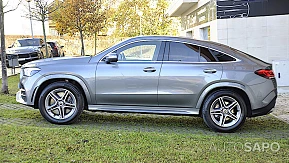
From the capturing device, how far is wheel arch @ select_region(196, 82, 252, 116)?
5.25 m

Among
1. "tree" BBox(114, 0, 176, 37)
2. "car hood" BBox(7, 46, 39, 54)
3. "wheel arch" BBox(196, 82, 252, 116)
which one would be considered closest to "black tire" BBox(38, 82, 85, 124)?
"wheel arch" BBox(196, 82, 252, 116)

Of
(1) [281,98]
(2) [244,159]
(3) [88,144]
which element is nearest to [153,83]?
(3) [88,144]

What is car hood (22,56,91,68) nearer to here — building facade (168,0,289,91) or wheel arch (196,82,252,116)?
wheel arch (196,82,252,116)

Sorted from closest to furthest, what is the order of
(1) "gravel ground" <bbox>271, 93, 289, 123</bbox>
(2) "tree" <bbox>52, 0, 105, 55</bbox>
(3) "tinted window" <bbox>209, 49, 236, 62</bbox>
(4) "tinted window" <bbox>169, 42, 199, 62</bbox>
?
1. (3) "tinted window" <bbox>209, 49, 236, 62</bbox>
2. (4) "tinted window" <bbox>169, 42, 199, 62</bbox>
3. (1) "gravel ground" <bbox>271, 93, 289, 123</bbox>
4. (2) "tree" <bbox>52, 0, 105, 55</bbox>

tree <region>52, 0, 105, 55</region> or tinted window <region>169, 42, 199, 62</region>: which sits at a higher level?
tree <region>52, 0, 105, 55</region>

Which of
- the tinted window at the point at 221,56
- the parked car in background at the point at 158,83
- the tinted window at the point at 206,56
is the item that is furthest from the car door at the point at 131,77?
the tinted window at the point at 221,56

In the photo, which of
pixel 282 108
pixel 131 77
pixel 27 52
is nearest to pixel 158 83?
pixel 131 77

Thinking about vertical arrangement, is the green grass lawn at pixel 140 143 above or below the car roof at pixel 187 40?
below

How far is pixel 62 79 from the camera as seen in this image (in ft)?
18.7

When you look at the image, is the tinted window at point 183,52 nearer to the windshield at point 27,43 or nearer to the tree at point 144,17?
the windshield at point 27,43

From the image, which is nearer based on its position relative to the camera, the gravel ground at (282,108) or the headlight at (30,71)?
the headlight at (30,71)

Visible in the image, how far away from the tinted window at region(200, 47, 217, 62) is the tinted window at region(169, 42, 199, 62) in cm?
8

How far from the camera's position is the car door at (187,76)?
17.4 ft

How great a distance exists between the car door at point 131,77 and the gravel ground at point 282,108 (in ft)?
9.09
